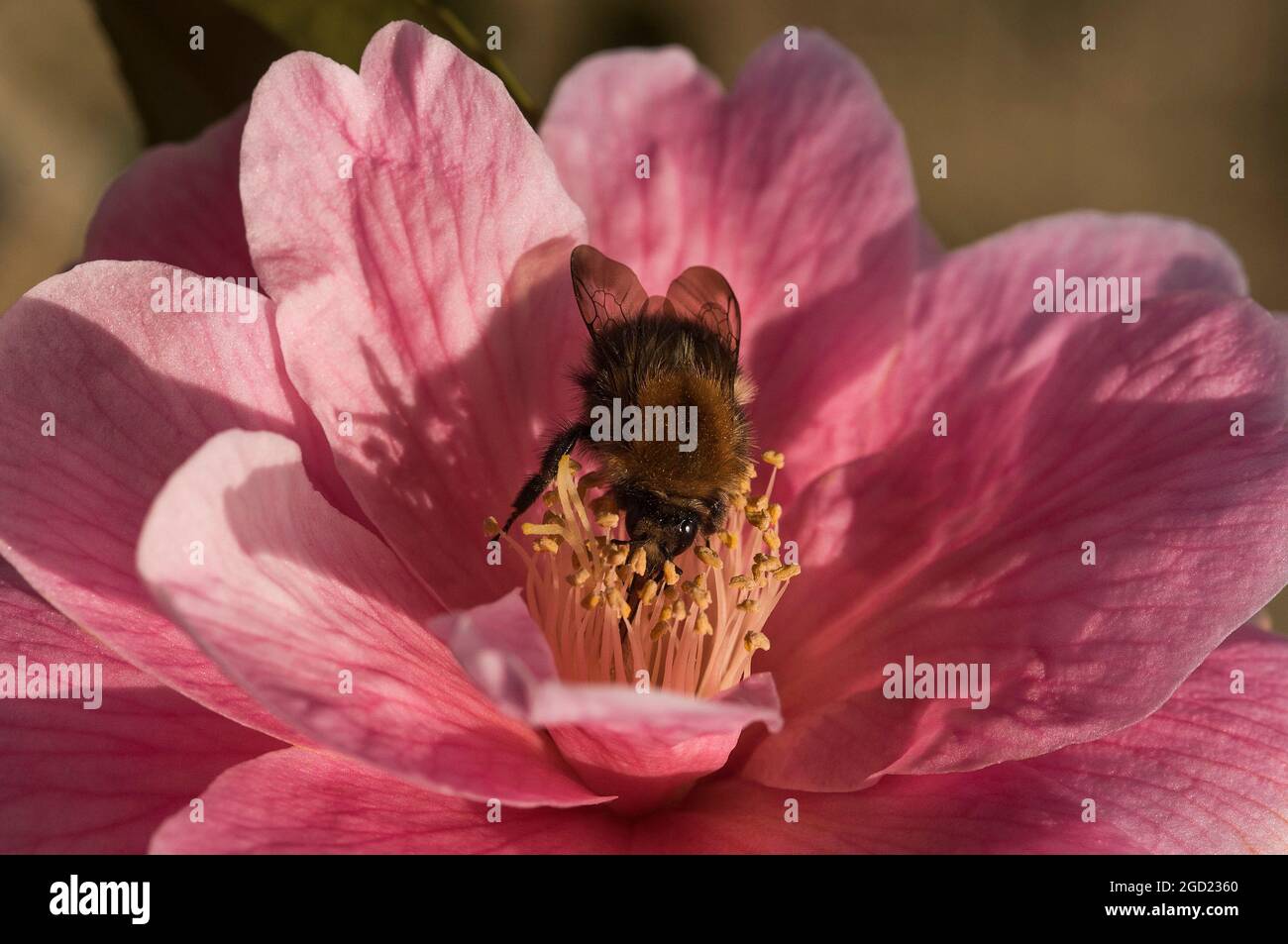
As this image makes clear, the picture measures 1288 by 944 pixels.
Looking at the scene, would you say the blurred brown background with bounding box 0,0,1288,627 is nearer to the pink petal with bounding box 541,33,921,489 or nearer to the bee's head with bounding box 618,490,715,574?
the pink petal with bounding box 541,33,921,489

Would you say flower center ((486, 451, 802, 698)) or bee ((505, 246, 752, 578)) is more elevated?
bee ((505, 246, 752, 578))

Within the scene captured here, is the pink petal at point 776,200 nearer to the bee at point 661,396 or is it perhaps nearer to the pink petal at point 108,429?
the bee at point 661,396

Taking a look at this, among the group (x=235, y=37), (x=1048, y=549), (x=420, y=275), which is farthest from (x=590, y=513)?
(x=235, y=37)

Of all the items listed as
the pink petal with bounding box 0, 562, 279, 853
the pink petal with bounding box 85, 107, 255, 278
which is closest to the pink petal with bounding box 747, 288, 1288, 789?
the pink petal with bounding box 0, 562, 279, 853

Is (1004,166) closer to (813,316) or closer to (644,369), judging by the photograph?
(813,316)

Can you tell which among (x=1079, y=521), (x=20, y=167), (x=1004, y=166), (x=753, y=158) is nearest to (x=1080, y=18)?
(x=1004, y=166)

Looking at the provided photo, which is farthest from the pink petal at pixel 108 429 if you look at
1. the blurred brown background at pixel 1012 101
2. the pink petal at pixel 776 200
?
the blurred brown background at pixel 1012 101
